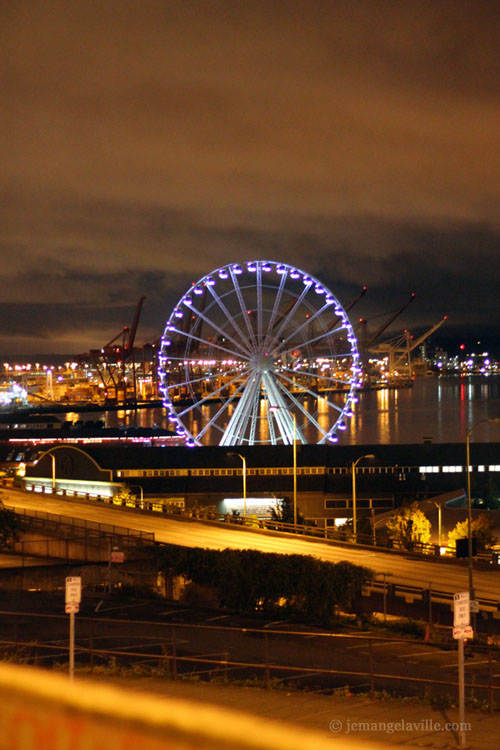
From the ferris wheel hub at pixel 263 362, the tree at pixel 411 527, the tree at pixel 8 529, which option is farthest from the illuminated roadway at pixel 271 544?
the ferris wheel hub at pixel 263 362

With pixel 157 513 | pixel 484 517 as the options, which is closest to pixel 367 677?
pixel 484 517

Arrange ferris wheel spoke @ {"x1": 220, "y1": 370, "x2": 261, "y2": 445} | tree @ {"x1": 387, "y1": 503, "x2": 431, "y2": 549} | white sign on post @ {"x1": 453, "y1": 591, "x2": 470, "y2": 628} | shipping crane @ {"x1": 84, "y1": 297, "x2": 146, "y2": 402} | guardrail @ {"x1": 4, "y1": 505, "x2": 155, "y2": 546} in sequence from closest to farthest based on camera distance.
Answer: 1. white sign on post @ {"x1": 453, "y1": 591, "x2": 470, "y2": 628}
2. guardrail @ {"x1": 4, "y1": 505, "x2": 155, "y2": 546}
3. tree @ {"x1": 387, "y1": 503, "x2": 431, "y2": 549}
4. ferris wheel spoke @ {"x1": 220, "y1": 370, "x2": 261, "y2": 445}
5. shipping crane @ {"x1": 84, "y1": 297, "x2": 146, "y2": 402}

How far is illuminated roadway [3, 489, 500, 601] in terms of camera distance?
1418 centimetres

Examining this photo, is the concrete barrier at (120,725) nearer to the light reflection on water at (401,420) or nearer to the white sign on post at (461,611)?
the white sign on post at (461,611)

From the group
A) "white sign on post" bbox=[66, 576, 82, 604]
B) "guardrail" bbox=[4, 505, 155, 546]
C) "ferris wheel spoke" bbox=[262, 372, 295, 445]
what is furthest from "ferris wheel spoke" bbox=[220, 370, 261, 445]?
"white sign on post" bbox=[66, 576, 82, 604]

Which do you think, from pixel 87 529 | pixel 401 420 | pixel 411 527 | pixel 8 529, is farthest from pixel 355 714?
pixel 401 420

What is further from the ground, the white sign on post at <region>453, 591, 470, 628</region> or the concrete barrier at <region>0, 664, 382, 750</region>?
the concrete barrier at <region>0, 664, 382, 750</region>

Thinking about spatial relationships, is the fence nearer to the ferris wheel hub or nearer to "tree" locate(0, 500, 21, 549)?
"tree" locate(0, 500, 21, 549)

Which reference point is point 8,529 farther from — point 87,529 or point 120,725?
point 120,725

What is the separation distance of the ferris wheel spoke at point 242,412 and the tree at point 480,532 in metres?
10.4

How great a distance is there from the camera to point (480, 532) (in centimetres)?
1981

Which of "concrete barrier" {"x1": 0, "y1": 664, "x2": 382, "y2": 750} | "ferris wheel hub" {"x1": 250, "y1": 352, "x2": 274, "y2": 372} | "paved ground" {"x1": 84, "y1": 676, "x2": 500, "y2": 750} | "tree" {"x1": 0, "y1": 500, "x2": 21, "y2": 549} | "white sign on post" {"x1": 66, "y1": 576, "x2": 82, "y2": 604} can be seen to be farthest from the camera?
"ferris wheel hub" {"x1": 250, "y1": 352, "x2": 274, "y2": 372}

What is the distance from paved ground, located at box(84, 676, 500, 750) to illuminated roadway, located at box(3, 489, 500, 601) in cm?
625

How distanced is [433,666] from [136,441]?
166ft
